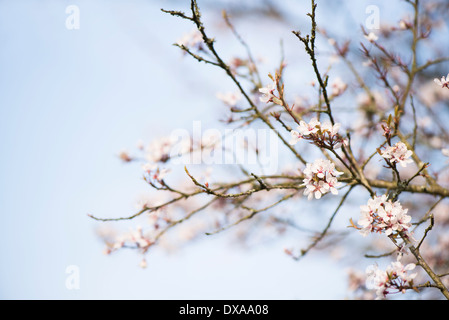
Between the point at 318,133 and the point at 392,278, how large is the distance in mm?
748

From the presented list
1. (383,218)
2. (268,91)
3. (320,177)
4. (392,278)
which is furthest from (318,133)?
(392,278)

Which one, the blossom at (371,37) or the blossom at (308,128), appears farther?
the blossom at (371,37)

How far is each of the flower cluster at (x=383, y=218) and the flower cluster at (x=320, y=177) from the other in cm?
19

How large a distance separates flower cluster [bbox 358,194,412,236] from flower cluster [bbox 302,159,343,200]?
0.61 ft

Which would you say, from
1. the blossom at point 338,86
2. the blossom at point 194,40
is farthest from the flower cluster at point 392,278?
the blossom at point 194,40

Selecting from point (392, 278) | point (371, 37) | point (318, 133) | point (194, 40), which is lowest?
point (392, 278)

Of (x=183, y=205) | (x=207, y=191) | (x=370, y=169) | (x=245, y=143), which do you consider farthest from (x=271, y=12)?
(x=207, y=191)

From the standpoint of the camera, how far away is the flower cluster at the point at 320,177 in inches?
56.2

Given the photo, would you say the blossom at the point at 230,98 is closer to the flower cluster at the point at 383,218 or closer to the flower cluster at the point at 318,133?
the flower cluster at the point at 318,133

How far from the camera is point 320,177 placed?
4.74 ft

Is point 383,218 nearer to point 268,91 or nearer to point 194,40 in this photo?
point 268,91

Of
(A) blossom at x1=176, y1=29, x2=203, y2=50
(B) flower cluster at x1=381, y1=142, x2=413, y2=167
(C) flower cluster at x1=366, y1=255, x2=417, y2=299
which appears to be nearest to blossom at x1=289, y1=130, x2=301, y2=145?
(B) flower cluster at x1=381, y1=142, x2=413, y2=167

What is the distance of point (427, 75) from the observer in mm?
4238
